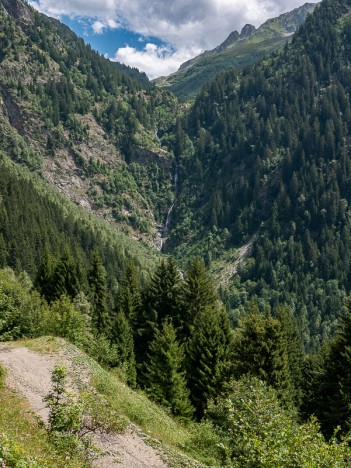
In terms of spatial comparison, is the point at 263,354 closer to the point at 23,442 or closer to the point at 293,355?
the point at 293,355

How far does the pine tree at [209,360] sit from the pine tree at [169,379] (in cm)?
189

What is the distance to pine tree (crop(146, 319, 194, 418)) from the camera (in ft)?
163

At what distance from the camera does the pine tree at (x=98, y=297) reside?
7443 centimetres

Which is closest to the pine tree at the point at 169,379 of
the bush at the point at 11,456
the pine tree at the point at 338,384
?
the pine tree at the point at 338,384

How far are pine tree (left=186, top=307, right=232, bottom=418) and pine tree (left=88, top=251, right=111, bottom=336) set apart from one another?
20.2m

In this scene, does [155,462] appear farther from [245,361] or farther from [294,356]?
[294,356]

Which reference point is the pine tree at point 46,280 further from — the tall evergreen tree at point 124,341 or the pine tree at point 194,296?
the pine tree at point 194,296

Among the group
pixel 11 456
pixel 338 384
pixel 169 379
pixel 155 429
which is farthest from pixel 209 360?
pixel 11 456

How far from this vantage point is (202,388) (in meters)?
54.9

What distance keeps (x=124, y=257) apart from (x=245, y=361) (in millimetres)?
134997

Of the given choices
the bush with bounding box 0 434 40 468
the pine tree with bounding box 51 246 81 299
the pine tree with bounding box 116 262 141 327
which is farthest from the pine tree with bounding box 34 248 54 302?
the bush with bounding box 0 434 40 468

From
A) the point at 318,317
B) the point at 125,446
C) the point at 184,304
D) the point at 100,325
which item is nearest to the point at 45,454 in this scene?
the point at 125,446

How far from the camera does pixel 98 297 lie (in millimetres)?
76875

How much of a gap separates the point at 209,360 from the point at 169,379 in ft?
23.0
